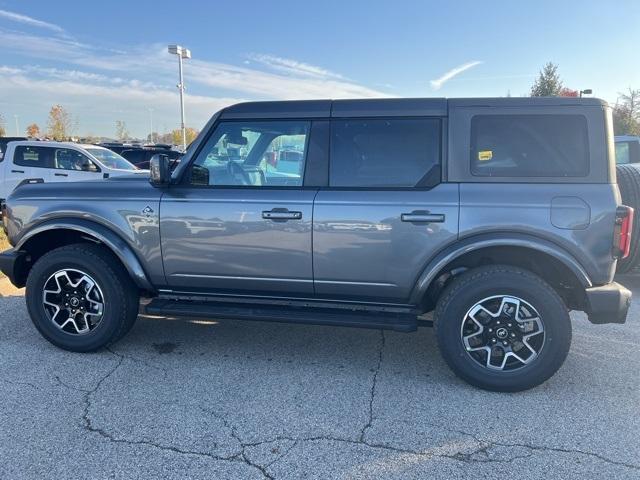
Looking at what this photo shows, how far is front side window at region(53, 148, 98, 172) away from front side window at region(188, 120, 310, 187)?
28.1ft

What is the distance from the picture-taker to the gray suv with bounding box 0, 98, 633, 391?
331cm

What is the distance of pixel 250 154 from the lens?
3881mm

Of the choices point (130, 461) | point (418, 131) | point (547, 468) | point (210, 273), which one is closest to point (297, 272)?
point (210, 273)

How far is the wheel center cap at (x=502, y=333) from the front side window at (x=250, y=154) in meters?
1.88

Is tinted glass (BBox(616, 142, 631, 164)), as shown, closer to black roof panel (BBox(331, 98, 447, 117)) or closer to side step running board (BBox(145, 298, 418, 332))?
black roof panel (BBox(331, 98, 447, 117))

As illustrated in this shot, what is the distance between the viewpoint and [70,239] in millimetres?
4211

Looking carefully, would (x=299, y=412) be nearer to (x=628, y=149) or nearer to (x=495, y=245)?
(x=495, y=245)

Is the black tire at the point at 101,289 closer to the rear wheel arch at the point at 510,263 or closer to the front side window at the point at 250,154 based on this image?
the front side window at the point at 250,154

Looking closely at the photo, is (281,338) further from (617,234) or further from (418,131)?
(617,234)

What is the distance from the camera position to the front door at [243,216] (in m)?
3.63

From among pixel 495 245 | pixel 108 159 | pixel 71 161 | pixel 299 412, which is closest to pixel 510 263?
pixel 495 245

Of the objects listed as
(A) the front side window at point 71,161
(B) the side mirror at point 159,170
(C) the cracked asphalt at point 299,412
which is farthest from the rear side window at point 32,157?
(B) the side mirror at point 159,170

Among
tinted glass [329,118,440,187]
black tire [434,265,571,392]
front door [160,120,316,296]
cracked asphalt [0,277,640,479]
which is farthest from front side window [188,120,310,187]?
black tire [434,265,571,392]

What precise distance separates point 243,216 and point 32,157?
31.9ft
